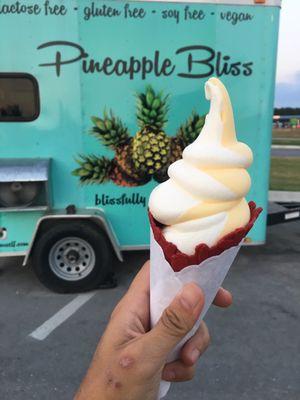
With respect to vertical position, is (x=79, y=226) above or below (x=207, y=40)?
below

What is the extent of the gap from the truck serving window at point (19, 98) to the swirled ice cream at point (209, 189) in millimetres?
3128

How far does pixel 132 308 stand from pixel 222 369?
182cm

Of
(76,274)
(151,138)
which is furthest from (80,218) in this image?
(151,138)

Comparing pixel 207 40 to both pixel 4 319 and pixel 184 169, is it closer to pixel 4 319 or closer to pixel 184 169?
pixel 184 169

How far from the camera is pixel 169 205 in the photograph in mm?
1658

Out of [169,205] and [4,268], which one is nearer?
[169,205]

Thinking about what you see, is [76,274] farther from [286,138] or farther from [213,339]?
[286,138]

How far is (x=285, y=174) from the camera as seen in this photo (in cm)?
1437

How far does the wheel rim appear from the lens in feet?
15.4

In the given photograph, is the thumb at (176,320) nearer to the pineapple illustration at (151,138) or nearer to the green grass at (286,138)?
the pineapple illustration at (151,138)

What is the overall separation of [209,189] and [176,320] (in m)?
0.57

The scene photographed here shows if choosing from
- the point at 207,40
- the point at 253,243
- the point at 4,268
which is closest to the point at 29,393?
the point at 4,268

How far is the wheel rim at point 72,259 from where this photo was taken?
469 centimetres

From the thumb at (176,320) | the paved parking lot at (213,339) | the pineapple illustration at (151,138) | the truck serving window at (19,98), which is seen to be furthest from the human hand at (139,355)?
the truck serving window at (19,98)
